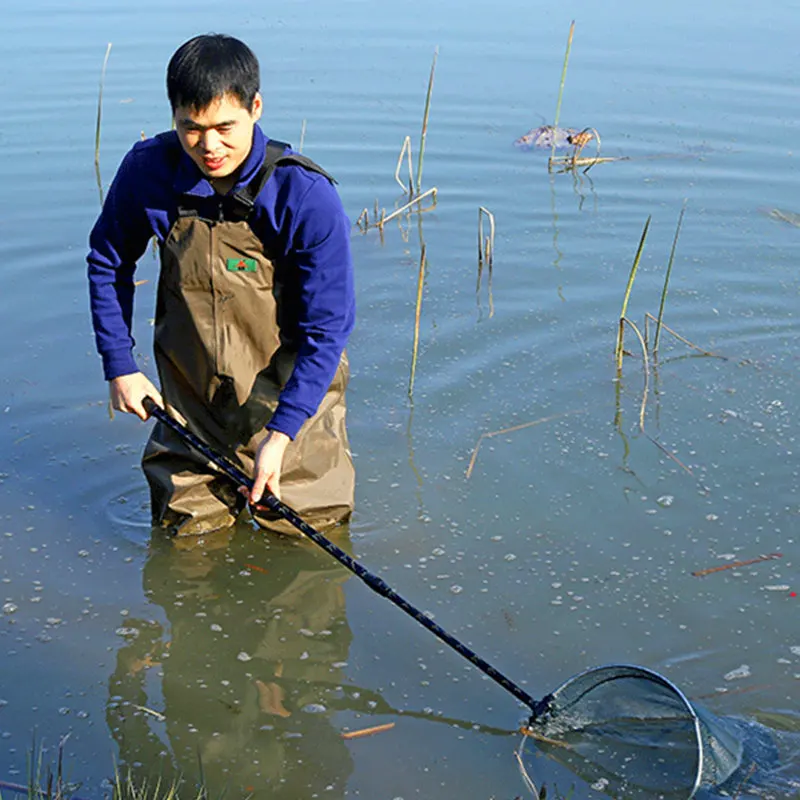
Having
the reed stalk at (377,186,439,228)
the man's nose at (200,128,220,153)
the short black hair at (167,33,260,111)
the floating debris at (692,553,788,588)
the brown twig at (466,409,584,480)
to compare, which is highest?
the short black hair at (167,33,260,111)

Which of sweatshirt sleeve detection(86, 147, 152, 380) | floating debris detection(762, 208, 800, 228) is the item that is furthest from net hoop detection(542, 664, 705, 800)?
floating debris detection(762, 208, 800, 228)

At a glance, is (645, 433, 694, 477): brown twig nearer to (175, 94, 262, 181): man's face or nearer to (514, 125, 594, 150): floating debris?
(175, 94, 262, 181): man's face

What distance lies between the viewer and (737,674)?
Result: 3.40 metres

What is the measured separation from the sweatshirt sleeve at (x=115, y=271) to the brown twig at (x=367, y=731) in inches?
52.6

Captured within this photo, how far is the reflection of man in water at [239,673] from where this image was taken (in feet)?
10.0

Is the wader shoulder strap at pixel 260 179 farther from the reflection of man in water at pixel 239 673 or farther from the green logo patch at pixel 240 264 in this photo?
the reflection of man in water at pixel 239 673

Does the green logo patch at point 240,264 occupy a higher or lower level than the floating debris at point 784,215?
higher

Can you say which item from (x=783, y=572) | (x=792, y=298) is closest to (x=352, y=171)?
(x=792, y=298)

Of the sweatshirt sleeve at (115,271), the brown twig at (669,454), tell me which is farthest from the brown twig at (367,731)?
the brown twig at (669,454)

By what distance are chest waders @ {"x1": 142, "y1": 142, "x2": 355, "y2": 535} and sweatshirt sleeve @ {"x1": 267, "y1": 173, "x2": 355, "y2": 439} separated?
13 cm

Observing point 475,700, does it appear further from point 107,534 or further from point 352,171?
point 352,171

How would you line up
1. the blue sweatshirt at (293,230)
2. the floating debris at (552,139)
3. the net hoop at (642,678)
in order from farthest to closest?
the floating debris at (552,139) < the blue sweatshirt at (293,230) < the net hoop at (642,678)

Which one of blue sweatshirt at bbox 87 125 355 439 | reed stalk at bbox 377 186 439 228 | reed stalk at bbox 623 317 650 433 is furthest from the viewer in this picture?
reed stalk at bbox 377 186 439 228

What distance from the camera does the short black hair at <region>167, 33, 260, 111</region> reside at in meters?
3.15
